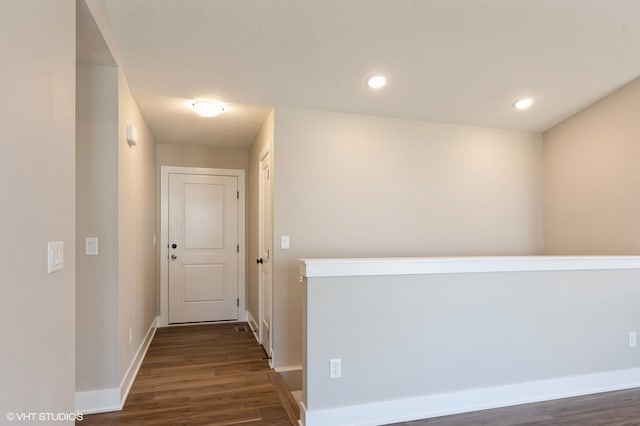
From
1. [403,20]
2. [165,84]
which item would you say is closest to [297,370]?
[165,84]

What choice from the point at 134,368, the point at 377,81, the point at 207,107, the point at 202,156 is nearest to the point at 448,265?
the point at 377,81

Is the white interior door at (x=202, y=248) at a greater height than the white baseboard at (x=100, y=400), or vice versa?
the white interior door at (x=202, y=248)

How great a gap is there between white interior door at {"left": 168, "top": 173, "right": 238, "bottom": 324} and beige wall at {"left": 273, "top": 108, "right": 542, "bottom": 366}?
195 centimetres

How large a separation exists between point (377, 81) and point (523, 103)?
1591 millimetres

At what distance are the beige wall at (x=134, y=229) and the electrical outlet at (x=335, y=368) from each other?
1534mm

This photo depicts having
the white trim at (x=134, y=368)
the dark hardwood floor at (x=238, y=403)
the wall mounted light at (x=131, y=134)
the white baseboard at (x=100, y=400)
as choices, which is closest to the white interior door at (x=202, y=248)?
the white trim at (x=134, y=368)

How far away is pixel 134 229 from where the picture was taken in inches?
124

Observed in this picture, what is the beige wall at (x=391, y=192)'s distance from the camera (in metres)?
3.23

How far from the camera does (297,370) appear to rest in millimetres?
3178

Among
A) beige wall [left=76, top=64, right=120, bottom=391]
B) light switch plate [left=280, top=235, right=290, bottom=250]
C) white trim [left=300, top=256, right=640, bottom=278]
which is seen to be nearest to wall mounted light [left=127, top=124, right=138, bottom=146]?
beige wall [left=76, top=64, right=120, bottom=391]
